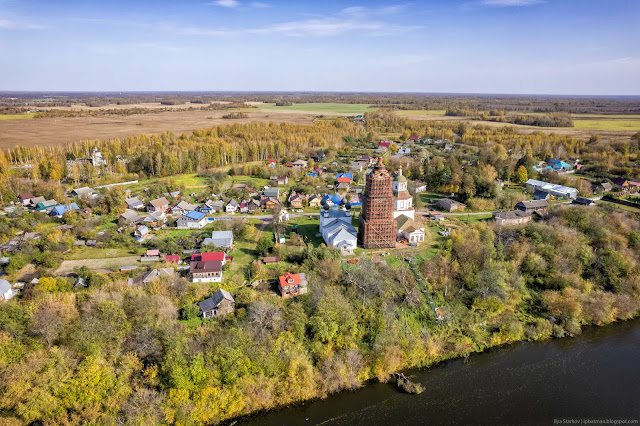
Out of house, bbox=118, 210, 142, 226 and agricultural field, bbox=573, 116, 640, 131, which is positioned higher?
agricultural field, bbox=573, 116, 640, 131

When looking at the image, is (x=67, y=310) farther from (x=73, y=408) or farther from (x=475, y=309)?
(x=475, y=309)

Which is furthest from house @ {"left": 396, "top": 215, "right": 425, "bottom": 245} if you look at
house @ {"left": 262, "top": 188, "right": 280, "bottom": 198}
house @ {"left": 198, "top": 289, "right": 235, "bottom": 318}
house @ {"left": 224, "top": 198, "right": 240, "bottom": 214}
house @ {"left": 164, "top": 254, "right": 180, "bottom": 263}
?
house @ {"left": 164, "top": 254, "right": 180, "bottom": 263}

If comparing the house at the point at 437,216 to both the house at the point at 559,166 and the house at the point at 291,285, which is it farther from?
the house at the point at 559,166

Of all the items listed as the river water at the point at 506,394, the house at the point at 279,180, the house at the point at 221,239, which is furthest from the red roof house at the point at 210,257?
the house at the point at 279,180

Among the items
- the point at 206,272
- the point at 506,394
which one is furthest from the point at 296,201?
the point at 506,394

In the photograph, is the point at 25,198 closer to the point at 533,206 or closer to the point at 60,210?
the point at 60,210

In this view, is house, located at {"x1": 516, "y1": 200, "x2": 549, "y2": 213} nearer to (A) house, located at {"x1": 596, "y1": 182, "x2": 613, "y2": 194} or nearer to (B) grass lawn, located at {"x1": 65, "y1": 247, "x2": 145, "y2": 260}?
(A) house, located at {"x1": 596, "y1": 182, "x2": 613, "y2": 194}
